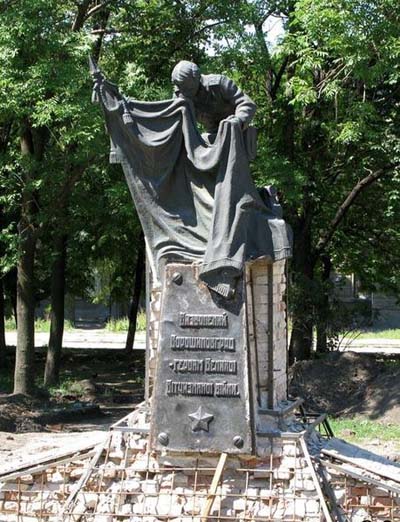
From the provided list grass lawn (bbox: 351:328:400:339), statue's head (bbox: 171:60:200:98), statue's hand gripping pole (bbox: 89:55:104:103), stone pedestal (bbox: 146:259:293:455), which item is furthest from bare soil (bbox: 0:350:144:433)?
grass lawn (bbox: 351:328:400:339)

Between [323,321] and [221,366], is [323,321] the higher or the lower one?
the higher one

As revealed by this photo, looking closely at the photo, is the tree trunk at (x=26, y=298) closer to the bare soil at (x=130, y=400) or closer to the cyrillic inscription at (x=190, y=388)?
the bare soil at (x=130, y=400)

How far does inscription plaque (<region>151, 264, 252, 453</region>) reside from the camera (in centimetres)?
Answer: 878

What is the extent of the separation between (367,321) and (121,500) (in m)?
14.6

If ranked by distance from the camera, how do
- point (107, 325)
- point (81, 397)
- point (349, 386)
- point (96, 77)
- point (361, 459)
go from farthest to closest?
point (107, 325) → point (81, 397) → point (349, 386) → point (361, 459) → point (96, 77)

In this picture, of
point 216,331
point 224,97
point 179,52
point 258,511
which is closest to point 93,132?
point 179,52

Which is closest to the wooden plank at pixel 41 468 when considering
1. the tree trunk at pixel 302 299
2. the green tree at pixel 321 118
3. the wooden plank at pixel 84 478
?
the wooden plank at pixel 84 478

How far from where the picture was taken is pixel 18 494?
30.1ft

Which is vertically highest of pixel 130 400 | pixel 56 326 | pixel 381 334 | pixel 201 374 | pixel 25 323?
pixel 381 334

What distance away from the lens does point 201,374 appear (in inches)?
349

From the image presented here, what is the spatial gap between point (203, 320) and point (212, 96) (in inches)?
83.4

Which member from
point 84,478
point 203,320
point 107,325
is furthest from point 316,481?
point 107,325

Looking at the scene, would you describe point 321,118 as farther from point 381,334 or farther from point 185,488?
point 381,334

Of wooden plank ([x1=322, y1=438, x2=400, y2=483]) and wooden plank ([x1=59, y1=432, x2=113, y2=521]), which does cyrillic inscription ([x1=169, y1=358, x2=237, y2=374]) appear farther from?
wooden plank ([x1=322, y1=438, x2=400, y2=483])
